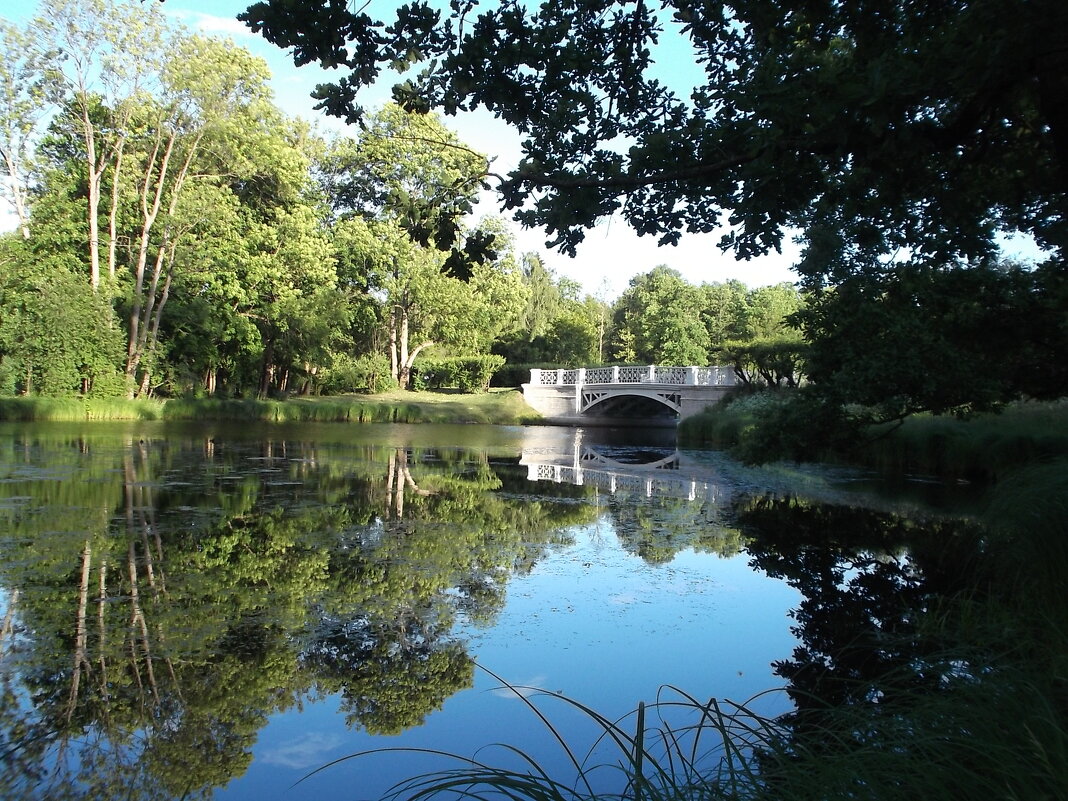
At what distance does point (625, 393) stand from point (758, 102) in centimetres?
2904

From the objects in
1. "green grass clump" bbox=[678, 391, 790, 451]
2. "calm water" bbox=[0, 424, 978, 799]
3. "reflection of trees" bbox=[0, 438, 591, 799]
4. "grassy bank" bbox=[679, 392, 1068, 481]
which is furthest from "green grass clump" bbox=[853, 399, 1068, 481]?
"reflection of trees" bbox=[0, 438, 591, 799]

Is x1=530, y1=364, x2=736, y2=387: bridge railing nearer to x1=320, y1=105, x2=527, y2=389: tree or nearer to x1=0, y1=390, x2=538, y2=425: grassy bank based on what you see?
x1=0, y1=390, x2=538, y2=425: grassy bank

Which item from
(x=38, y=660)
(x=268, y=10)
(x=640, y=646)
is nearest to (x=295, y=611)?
(x=38, y=660)

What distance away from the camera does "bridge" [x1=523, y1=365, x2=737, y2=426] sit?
29891 millimetres

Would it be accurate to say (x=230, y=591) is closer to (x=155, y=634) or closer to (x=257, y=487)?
(x=155, y=634)

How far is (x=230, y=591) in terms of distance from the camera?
5.61 metres

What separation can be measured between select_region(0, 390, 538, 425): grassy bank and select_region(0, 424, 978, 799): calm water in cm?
1259

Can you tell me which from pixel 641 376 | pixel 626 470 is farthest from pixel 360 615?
pixel 641 376

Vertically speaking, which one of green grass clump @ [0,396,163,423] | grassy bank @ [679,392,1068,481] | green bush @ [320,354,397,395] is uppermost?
green bush @ [320,354,397,395]

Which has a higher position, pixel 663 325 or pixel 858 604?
→ pixel 663 325

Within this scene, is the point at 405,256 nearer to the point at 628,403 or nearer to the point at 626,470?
the point at 628,403

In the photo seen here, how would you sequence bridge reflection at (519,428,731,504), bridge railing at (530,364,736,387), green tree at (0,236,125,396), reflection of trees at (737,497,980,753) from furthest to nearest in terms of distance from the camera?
bridge railing at (530,364,736,387)
green tree at (0,236,125,396)
bridge reflection at (519,428,731,504)
reflection of trees at (737,497,980,753)

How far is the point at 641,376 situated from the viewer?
32656 millimetres

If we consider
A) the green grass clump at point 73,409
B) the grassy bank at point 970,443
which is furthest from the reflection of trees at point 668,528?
the green grass clump at point 73,409
